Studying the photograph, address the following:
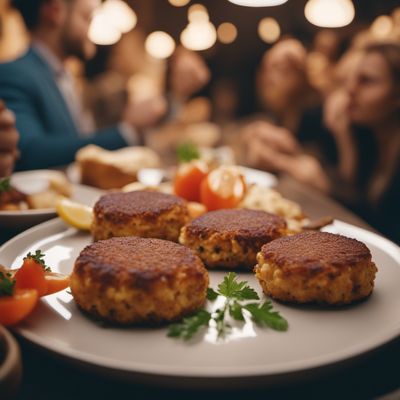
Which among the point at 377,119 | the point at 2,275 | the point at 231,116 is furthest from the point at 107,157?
the point at 231,116

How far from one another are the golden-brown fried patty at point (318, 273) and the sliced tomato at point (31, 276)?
2.13 feet

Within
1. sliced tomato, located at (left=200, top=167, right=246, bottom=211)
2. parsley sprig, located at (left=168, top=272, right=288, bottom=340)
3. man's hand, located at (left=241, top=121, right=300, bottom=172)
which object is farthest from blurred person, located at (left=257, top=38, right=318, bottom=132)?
parsley sprig, located at (left=168, top=272, right=288, bottom=340)

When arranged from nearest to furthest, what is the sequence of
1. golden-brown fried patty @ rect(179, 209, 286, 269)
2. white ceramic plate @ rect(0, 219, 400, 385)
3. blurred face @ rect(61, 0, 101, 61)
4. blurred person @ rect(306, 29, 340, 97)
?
white ceramic plate @ rect(0, 219, 400, 385) → golden-brown fried patty @ rect(179, 209, 286, 269) → blurred face @ rect(61, 0, 101, 61) → blurred person @ rect(306, 29, 340, 97)

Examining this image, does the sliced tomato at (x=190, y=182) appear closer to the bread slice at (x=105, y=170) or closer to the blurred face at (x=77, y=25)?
the bread slice at (x=105, y=170)

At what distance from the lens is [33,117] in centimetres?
450

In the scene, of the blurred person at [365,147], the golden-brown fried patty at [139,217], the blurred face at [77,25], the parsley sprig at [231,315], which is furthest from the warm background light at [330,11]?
the parsley sprig at [231,315]

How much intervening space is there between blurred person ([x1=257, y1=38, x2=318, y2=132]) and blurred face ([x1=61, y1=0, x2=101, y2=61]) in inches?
110

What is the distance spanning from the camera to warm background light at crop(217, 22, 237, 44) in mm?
10797

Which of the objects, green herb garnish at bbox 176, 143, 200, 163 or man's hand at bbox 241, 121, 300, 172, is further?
man's hand at bbox 241, 121, 300, 172

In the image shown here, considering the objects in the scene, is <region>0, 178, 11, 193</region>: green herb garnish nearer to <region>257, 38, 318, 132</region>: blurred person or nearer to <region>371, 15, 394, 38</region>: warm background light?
<region>371, 15, 394, 38</region>: warm background light

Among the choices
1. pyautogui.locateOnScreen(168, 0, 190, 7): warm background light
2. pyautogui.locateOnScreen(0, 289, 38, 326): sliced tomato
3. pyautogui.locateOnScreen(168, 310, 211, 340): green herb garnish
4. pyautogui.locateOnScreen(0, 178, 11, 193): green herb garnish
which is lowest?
pyautogui.locateOnScreen(168, 310, 211, 340): green herb garnish

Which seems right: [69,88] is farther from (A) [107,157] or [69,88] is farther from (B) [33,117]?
(A) [107,157]

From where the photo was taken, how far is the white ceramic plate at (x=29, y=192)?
216 centimetres

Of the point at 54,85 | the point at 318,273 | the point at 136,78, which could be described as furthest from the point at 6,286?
the point at 136,78
